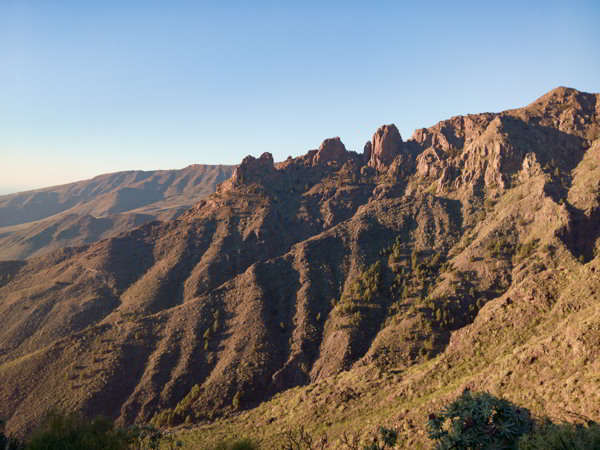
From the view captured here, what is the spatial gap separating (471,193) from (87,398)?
13077 centimetres

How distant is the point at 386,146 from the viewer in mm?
187375

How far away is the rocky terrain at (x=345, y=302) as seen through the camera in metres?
59.8

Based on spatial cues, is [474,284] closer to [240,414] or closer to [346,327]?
[346,327]

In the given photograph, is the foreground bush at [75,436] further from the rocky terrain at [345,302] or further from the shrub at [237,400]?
the shrub at [237,400]

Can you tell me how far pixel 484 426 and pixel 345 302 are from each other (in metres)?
71.3

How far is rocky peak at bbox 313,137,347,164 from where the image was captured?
645ft

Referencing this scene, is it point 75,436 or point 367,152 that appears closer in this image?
point 75,436

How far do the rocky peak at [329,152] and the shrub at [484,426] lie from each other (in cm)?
17149

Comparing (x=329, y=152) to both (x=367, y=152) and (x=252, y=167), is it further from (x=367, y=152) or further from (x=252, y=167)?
(x=252, y=167)

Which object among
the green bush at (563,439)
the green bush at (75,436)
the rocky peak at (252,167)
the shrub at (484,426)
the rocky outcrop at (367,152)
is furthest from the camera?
the rocky outcrop at (367,152)

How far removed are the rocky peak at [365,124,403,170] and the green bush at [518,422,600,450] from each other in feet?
531

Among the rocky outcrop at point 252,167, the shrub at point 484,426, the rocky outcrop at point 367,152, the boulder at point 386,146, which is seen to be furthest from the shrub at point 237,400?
the rocky outcrop at point 367,152

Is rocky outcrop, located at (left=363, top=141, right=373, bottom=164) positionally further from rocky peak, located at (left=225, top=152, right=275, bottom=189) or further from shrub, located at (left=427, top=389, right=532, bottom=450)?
shrub, located at (left=427, top=389, right=532, bottom=450)

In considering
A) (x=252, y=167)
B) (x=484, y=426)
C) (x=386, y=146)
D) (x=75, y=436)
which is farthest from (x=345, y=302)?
(x=386, y=146)
